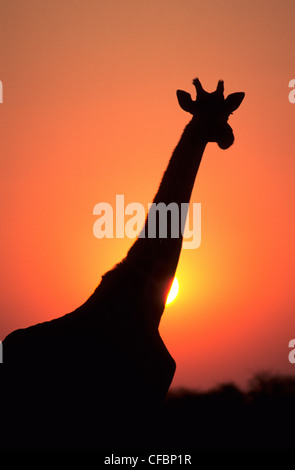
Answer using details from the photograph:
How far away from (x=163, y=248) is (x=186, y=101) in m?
2.10

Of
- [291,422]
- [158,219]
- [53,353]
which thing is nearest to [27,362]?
[53,353]

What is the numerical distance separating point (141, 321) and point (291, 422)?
4.37 m

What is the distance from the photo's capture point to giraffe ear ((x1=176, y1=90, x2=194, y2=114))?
25.5ft

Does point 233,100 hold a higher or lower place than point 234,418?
higher

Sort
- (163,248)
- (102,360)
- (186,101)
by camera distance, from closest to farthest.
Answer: (102,360)
(163,248)
(186,101)

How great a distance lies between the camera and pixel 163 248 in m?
6.72

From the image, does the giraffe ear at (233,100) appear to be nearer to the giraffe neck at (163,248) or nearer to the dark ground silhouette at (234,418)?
the giraffe neck at (163,248)

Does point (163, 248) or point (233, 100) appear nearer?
point (163, 248)

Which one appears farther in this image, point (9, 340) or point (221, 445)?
point (221, 445)

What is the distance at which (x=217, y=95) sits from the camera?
7.76 meters

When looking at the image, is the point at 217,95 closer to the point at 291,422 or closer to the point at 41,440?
the point at 41,440

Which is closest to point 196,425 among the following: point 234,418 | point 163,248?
point 234,418

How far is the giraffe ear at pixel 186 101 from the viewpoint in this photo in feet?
25.5

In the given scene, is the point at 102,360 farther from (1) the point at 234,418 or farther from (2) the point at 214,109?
(1) the point at 234,418
